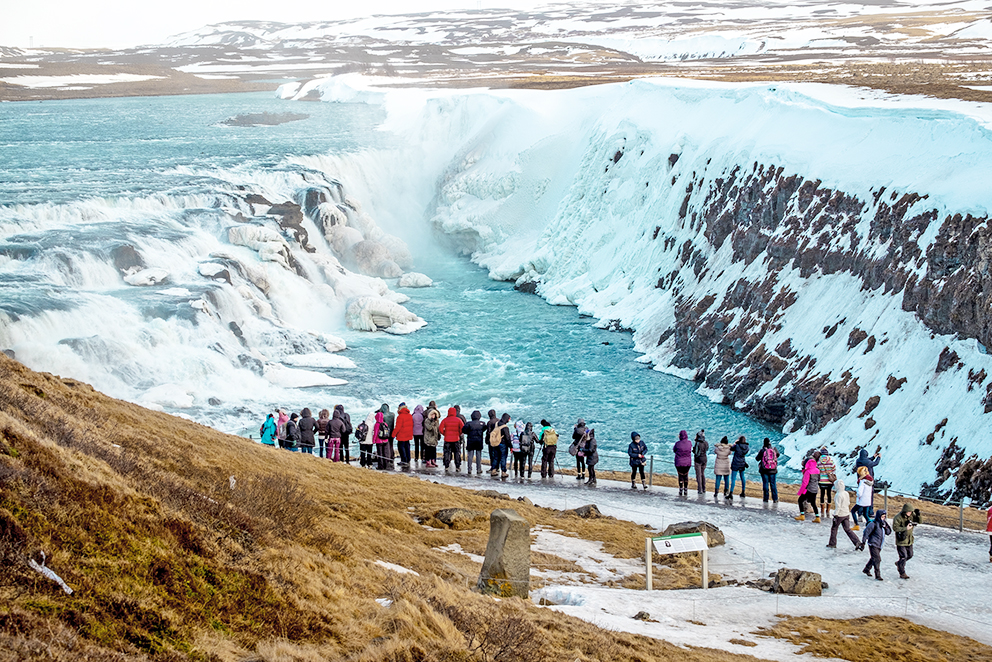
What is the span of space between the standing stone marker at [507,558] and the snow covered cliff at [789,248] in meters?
13.7

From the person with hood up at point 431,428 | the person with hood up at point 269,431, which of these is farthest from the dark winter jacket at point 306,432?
the person with hood up at point 431,428

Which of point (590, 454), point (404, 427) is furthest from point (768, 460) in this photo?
point (404, 427)

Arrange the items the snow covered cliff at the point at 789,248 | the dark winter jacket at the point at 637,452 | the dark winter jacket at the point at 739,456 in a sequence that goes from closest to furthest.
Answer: the dark winter jacket at the point at 739,456
the dark winter jacket at the point at 637,452
the snow covered cliff at the point at 789,248

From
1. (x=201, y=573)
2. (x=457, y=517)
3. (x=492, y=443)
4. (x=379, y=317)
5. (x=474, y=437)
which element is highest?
(x=201, y=573)

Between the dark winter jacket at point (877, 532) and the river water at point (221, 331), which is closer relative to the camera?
the dark winter jacket at point (877, 532)

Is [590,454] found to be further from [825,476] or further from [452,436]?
[825,476]

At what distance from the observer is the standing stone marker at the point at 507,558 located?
1175 centimetres

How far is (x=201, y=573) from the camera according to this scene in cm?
868

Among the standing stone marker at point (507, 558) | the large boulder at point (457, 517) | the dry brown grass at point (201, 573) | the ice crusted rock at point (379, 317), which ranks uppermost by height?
the dry brown grass at point (201, 573)

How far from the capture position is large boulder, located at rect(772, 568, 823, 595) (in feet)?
45.7

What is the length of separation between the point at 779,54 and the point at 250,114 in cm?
6569

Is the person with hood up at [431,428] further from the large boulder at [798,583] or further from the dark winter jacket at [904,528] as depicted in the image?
the dark winter jacket at [904,528]

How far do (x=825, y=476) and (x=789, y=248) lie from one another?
635 inches

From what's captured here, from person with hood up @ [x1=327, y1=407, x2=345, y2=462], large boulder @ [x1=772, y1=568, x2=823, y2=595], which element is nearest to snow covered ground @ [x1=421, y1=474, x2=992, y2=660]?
large boulder @ [x1=772, y1=568, x2=823, y2=595]
